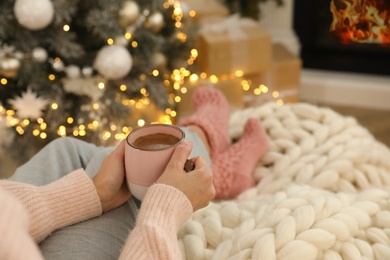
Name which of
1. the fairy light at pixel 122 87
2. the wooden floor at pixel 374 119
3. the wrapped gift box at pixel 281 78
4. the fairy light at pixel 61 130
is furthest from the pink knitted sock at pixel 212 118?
the wooden floor at pixel 374 119

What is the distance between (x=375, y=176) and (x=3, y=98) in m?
1.20

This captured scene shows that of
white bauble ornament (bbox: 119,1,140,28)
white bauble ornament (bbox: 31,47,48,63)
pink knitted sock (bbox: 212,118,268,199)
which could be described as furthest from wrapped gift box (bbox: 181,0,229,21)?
pink knitted sock (bbox: 212,118,268,199)

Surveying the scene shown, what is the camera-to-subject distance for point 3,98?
1642 mm

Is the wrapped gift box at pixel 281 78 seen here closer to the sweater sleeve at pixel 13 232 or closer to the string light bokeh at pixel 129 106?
the string light bokeh at pixel 129 106

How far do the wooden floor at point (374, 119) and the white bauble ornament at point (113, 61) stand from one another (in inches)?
45.9

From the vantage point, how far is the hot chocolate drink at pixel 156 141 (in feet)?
2.67

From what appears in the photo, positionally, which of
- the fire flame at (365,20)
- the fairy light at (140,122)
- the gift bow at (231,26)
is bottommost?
the fairy light at (140,122)

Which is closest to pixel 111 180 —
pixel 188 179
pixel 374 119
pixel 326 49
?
pixel 188 179

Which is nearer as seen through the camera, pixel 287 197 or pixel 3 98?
pixel 287 197

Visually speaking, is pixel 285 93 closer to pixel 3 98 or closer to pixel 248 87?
pixel 248 87

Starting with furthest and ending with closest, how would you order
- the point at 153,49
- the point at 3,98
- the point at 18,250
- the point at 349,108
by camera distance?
the point at 349,108
the point at 153,49
the point at 3,98
the point at 18,250

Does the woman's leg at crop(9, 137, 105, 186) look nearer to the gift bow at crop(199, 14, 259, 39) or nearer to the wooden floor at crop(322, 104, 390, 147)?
the gift bow at crop(199, 14, 259, 39)

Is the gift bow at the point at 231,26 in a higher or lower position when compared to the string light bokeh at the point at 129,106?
higher

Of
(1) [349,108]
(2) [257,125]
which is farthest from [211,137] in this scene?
(1) [349,108]
